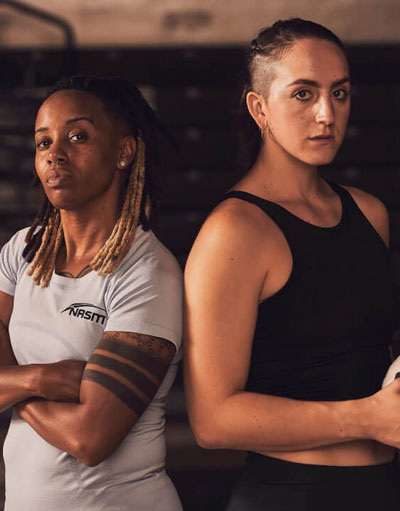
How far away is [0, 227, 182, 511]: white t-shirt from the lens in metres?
1.36

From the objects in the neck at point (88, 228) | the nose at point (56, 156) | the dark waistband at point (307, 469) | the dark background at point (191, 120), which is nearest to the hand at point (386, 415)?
the dark waistband at point (307, 469)

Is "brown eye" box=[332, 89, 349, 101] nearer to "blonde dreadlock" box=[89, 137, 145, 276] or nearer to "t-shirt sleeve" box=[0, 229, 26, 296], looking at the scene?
"blonde dreadlock" box=[89, 137, 145, 276]

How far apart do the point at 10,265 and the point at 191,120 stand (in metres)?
3.00

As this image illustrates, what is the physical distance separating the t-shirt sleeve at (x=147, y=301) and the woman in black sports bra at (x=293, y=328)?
1.5 inches

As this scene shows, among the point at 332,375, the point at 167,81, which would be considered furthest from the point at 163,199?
the point at 332,375

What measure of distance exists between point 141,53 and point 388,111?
4.79 ft

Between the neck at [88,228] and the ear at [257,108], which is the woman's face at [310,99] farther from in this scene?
the neck at [88,228]

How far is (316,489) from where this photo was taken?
1.36 metres

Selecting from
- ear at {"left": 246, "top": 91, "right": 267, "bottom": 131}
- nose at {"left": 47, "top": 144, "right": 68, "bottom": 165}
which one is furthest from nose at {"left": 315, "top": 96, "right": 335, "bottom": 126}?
nose at {"left": 47, "top": 144, "right": 68, "bottom": 165}

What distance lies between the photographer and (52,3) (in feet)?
15.1

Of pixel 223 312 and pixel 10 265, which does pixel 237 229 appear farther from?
pixel 10 265

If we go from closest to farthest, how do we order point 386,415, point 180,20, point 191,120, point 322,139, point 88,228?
point 386,415
point 322,139
point 88,228
point 191,120
point 180,20

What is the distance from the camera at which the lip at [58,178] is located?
1.41 meters

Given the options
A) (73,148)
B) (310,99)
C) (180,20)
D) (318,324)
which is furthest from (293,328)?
(180,20)
